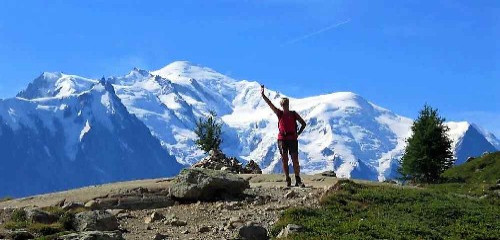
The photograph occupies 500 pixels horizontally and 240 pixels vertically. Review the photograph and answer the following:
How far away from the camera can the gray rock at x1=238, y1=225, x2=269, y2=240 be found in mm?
18359

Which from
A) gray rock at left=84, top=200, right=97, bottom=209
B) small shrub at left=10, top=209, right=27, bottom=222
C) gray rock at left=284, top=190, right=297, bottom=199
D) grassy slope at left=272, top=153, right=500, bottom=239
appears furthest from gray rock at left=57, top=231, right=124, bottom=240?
gray rock at left=284, top=190, right=297, bottom=199

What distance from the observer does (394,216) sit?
21.8 m

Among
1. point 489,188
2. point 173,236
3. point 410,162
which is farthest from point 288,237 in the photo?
point 410,162

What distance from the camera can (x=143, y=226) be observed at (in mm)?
21094

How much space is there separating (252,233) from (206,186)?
718 cm

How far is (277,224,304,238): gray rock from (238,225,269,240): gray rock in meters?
0.46

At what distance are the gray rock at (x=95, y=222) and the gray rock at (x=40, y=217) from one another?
0.82 m

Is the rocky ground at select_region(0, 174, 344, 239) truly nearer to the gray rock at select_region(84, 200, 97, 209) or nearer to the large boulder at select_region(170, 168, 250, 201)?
the gray rock at select_region(84, 200, 97, 209)

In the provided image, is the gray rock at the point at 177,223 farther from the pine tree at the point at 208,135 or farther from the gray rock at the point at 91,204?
the pine tree at the point at 208,135

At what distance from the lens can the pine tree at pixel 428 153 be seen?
6341 centimetres

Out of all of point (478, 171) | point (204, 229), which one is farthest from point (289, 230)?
point (478, 171)

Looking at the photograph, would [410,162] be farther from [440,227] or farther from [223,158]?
[440,227]

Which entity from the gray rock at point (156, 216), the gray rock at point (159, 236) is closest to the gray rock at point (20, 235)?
the gray rock at point (159, 236)

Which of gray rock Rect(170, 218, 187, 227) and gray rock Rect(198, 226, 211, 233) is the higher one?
gray rock Rect(170, 218, 187, 227)
